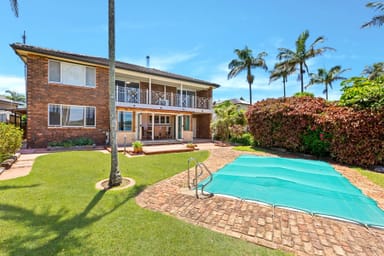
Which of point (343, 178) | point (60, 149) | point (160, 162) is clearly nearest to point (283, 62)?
point (343, 178)

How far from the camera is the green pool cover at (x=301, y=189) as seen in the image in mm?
4199

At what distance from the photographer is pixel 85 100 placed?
13.2m

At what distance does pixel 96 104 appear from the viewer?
1362 centimetres

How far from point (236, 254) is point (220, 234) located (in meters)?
0.52

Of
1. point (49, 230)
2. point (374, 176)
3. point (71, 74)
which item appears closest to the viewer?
point (49, 230)

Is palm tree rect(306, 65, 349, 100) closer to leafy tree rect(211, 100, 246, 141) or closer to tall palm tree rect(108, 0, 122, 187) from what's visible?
leafy tree rect(211, 100, 246, 141)

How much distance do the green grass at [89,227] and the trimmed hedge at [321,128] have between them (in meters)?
9.08

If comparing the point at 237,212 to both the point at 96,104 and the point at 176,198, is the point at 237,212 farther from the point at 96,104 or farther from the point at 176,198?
the point at 96,104

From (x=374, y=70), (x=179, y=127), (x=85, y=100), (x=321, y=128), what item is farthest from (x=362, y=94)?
(x=374, y=70)

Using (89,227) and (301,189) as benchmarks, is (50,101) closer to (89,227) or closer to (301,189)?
(89,227)

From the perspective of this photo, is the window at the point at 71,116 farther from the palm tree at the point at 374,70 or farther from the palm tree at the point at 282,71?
the palm tree at the point at 374,70

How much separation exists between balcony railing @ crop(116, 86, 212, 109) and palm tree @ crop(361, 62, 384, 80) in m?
28.1

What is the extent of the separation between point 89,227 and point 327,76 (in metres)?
44.7

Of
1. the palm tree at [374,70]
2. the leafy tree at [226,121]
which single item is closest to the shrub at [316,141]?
the leafy tree at [226,121]
